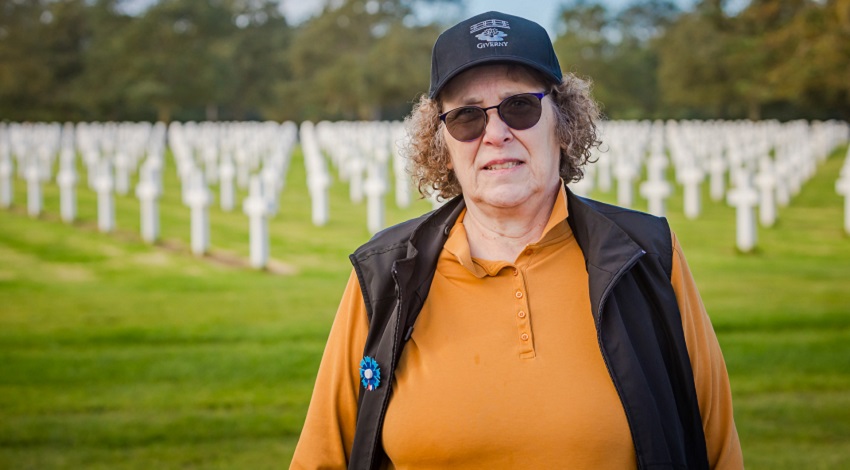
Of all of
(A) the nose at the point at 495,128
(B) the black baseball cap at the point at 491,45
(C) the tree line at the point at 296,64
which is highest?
(C) the tree line at the point at 296,64

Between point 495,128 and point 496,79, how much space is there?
0.13 meters

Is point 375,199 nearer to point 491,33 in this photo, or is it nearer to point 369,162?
point 369,162

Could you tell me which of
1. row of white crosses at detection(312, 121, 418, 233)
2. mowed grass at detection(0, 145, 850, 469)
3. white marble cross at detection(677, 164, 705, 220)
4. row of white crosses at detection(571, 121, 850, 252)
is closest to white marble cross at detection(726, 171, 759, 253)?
row of white crosses at detection(571, 121, 850, 252)

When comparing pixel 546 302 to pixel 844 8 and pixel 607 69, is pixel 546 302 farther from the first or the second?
pixel 607 69

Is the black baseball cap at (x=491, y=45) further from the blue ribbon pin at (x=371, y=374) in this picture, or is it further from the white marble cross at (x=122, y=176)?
the white marble cross at (x=122, y=176)

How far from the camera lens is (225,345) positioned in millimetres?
7406

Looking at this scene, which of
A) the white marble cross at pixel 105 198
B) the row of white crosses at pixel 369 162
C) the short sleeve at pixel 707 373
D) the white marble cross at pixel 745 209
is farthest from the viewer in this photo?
the white marble cross at pixel 105 198

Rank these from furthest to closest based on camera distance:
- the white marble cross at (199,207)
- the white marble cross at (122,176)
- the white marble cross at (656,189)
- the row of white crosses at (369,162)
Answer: the white marble cross at (122,176), the white marble cross at (656,189), the row of white crosses at (369,162), the white marble cross at (199,207)

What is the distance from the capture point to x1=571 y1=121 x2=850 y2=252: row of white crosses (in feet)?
40.6

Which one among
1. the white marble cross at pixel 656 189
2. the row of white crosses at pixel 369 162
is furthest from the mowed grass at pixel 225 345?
the white marble cross at pixel 656 189

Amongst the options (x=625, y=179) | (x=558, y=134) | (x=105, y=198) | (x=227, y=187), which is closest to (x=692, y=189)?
(x=625, y=179)

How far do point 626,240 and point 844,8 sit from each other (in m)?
30.2

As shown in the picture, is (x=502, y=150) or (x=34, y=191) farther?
(x=34, y=191)

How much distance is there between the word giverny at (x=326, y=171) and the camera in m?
12.3
